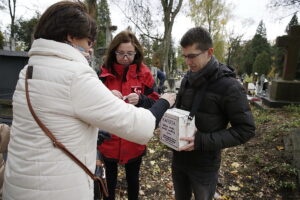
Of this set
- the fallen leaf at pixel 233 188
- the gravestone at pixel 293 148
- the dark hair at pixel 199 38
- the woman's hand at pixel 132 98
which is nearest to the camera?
the dark hair at pixel 199 38

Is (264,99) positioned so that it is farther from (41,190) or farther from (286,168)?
(41,190)

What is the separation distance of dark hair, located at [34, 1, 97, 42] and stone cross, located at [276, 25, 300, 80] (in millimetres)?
9313

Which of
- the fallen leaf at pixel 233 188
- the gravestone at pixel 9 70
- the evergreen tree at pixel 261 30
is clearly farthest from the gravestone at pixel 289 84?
the evergreen tree at pixel 261 30

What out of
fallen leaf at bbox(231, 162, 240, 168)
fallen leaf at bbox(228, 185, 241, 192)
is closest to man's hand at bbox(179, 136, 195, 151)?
fallen leaf at bbox(228, 185, 241, 192)

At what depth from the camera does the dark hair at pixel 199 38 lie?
1.88 meters

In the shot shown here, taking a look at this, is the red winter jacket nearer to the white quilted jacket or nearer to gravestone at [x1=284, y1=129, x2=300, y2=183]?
the white quilted jacket

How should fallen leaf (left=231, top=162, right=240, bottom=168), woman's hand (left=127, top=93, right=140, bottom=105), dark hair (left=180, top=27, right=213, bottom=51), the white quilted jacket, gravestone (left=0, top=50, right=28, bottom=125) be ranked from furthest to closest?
1. gravestone (left=0, top=50, right=28, bottom=125)
2. fallen leaf (left=231, top=162, right=240, bottom=168)
3. woman's hand (left=127, top=93, right=140, bottom=105)
4. dark hair (left=180, top=27, right=213, bottom=51)
5. the white quilted jacket

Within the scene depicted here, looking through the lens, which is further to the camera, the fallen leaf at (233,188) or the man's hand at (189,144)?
the fallen leaf at (233,188)

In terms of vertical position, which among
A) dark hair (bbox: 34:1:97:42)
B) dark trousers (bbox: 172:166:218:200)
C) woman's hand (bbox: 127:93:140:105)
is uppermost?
dark hair (bbox: 34:1:97:42)

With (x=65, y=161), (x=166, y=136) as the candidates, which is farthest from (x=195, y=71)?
(x=65, y=161)

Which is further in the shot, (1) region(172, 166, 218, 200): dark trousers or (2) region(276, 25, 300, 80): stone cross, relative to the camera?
(2) region(276, 25, 300, 80): stone cross

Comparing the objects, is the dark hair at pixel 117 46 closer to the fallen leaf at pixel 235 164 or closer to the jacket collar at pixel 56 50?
the jacket collar at pixel 56 50

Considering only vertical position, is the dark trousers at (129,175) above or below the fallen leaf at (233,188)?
above

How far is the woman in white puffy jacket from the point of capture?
1.18m
